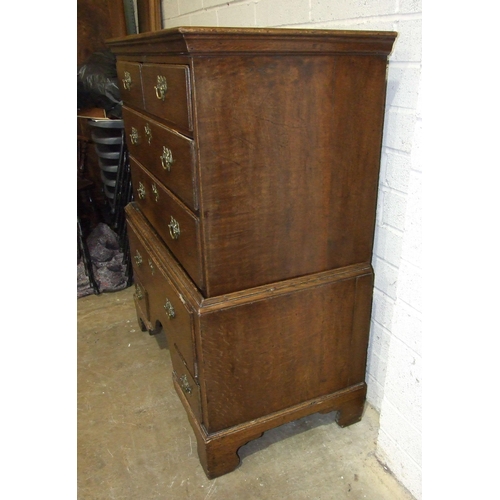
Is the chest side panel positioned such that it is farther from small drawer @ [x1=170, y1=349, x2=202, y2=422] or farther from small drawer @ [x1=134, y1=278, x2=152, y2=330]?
small drawer @ [x1=134, y1=278, x2=152, y2=330]

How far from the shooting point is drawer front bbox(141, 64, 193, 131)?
3.59ft

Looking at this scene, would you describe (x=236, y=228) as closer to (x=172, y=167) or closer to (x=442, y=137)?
(x=172, y=167)

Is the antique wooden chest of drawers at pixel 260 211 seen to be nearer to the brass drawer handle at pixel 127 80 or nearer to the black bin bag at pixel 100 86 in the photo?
the brass drawer handle at pixel 127 80

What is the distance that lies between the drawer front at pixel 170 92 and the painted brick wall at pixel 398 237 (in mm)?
626

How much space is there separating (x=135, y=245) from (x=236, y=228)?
3.01 feet

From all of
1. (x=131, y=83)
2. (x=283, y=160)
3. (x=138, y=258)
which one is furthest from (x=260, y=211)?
(x=138, y=258)

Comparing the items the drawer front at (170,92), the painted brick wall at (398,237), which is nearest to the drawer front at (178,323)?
the drawer front at (170,92)

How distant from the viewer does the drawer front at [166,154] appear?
1.18 metres

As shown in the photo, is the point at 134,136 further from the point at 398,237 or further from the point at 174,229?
the point at 398,237

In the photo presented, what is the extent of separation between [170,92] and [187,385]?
95 centimetres

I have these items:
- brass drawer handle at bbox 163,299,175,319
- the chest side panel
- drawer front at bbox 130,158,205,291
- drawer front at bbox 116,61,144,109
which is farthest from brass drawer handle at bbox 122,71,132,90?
brass drawer handle at bbox 163,299,175,319

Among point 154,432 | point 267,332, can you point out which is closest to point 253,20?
point 267,332

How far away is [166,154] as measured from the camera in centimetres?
133

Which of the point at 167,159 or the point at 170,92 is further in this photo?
the point at 167,159
